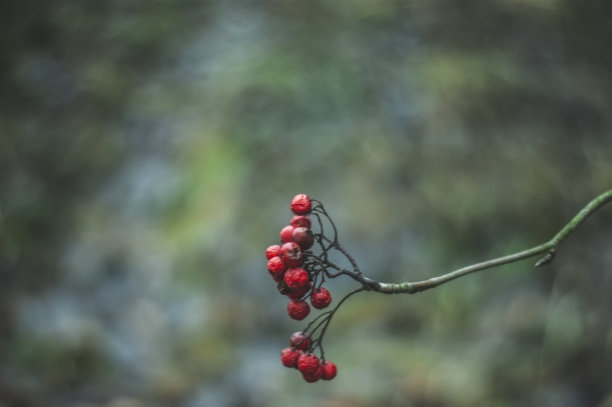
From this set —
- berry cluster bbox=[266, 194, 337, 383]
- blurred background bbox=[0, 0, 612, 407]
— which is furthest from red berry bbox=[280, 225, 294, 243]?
blurred background bbox=[0, 0, 612, 407]

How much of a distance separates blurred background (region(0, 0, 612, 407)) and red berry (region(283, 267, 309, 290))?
Answer: 2.24 meters

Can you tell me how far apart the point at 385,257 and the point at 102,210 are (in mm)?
2195

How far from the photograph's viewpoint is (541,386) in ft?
9.96

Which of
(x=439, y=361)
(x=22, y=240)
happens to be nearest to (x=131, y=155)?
(x=22, y=240)

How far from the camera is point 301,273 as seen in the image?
1114mm

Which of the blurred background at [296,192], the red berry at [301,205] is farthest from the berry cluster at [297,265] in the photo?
the blurred background at [296,192]

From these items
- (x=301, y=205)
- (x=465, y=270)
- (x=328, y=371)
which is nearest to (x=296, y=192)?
(x=328, y=371)

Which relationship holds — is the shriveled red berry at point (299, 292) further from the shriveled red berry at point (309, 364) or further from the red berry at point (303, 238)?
the shriveled red berry at point (309, 364)

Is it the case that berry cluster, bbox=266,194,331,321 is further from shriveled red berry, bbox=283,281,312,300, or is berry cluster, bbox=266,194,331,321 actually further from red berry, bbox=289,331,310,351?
red berry, bbox=289,331,310,351

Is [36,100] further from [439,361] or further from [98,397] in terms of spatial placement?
[439,361]

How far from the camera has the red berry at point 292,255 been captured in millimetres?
1110

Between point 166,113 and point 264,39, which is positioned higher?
point 264,39

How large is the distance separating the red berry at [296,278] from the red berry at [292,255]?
1 cm

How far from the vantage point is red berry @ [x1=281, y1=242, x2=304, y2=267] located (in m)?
1.11
